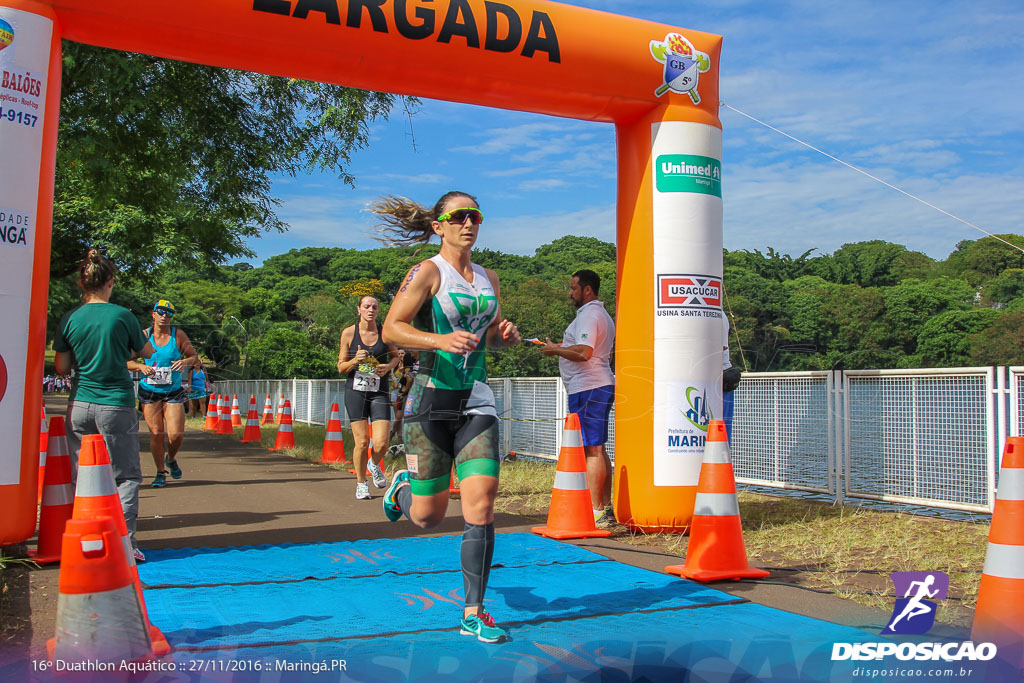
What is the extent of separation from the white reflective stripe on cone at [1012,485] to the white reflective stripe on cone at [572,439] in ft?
10.3

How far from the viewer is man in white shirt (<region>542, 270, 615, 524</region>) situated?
6883 mm

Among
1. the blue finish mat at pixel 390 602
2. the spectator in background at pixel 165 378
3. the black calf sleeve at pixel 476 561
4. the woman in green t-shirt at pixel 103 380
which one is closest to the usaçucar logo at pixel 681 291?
the blue finish mat at pixel 390 602

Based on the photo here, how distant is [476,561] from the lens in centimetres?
384

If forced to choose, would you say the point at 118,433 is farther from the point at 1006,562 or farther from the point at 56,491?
the point at 1006,562

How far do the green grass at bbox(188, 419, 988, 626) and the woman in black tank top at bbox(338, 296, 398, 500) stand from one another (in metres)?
1.43

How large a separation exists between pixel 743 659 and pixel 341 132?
12513mm

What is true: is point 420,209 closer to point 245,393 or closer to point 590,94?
point 590,94

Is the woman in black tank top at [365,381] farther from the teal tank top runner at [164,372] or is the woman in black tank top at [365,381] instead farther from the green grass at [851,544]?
the teal tank top runner at [164,372]

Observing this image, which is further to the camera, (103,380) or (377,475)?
(377,475)

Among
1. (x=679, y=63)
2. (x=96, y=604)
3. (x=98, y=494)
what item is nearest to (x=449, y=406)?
(x=98, y=494)

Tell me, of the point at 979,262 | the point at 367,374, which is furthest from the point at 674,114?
the point at 979,262

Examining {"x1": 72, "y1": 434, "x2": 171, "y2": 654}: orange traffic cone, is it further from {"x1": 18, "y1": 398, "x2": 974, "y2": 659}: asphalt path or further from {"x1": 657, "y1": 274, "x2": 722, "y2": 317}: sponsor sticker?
{"x1": 657, "y1": 274, "x2": 722, "y2": 317}: sponsor sticker

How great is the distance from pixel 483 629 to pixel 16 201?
380cm

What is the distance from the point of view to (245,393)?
3625cm
